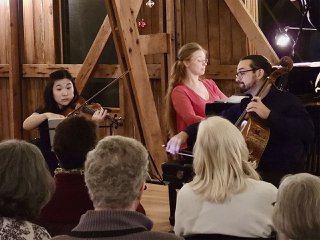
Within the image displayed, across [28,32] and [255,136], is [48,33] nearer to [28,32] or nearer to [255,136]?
[28,32]

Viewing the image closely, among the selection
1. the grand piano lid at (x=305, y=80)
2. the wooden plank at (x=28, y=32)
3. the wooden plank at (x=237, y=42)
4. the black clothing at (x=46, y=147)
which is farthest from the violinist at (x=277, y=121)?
the wooden plank at (x=28, y=32)

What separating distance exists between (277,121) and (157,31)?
4.26 m

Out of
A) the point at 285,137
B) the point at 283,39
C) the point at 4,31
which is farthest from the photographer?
the point at 4,31

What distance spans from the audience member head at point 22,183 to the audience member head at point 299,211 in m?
0.83

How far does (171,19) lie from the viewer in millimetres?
7688

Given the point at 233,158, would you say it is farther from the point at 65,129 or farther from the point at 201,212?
the point at 65,129

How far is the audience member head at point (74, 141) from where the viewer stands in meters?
3.08

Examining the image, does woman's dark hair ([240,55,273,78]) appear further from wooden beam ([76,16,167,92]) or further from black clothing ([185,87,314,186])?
wooden beam ([76,16,167,92])

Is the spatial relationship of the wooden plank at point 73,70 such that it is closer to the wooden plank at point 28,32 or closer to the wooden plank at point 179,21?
the wooden plank at point 28,32

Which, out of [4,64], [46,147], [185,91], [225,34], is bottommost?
[46,147]

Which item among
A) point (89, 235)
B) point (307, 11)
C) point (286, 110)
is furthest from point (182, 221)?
point (307, 11)

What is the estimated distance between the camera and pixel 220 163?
9.29 ft

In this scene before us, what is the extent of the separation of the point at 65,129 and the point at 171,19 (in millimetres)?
4699

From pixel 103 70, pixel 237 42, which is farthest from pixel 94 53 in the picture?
pixel 237 42
